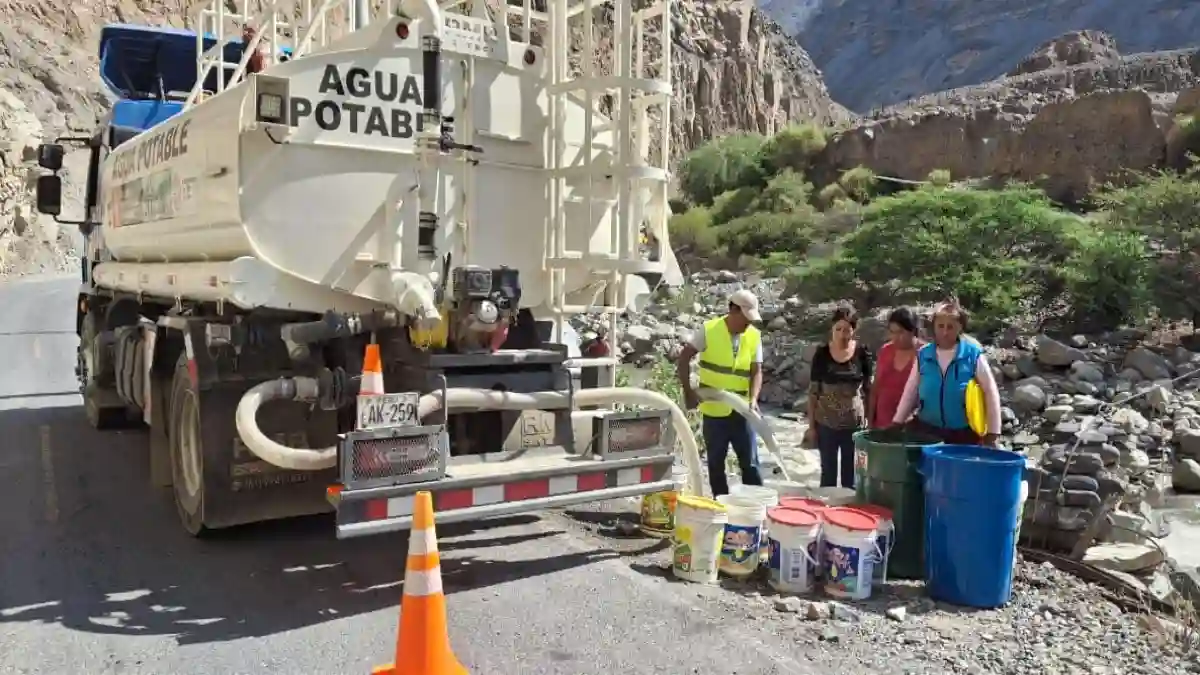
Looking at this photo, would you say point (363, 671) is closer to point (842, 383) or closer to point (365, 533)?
point (365, 533)

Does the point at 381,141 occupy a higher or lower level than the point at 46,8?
lower

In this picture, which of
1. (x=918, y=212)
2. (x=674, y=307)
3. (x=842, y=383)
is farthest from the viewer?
(x=674, y=307)

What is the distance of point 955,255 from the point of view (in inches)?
Result: 703

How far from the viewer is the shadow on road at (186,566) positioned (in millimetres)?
4449

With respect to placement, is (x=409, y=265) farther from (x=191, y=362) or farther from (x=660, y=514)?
(x=660, y=514)

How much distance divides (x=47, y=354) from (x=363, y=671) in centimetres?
1297

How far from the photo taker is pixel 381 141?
493 centimetres

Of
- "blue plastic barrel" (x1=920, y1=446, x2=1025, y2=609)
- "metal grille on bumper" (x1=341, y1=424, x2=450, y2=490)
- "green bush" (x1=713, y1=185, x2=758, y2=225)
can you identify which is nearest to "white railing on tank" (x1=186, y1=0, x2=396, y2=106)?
"metal grille on bumper" (x1=341, y1=424, x2=450, y2=490)

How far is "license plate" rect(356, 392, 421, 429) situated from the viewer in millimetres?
4355

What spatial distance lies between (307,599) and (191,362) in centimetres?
145

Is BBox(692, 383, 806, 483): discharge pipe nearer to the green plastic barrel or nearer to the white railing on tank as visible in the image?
Answer: the green plastic barrel

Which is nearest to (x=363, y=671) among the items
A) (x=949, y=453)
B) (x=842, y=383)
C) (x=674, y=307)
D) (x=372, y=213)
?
(x=372, y=213)

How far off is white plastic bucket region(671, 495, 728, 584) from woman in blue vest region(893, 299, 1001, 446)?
4.25 ft

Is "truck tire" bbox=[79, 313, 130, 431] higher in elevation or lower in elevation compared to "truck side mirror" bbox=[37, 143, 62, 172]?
lower
